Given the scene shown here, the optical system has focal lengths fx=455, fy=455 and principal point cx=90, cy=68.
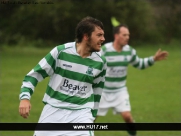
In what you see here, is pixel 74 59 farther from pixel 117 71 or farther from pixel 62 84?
pixel 117 71

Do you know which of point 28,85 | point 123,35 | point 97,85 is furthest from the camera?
point 123,35

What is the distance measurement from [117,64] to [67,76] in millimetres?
3908

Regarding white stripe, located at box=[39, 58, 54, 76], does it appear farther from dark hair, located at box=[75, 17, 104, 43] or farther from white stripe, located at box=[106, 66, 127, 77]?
white stripe, located at box=[106, 66, 127, 77]

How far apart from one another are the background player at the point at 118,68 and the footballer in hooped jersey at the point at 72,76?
12.0ft

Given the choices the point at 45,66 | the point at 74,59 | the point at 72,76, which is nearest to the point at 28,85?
the point at 45,66

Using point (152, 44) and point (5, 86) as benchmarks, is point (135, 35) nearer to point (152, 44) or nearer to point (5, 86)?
point (152, 44)

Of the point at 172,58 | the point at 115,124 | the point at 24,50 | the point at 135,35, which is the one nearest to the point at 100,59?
the point at 115,124

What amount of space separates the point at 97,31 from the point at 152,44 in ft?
131

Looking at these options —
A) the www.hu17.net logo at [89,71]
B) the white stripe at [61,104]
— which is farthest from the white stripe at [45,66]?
the www.hu17.net logo at [89,71]

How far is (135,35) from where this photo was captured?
45.1 metres

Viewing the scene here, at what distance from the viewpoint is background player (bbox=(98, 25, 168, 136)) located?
9500mm

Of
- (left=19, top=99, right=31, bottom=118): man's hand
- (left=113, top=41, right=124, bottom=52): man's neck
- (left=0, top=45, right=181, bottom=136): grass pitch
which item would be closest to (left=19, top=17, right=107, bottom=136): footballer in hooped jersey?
(left=19, top=99, right=31, bottom=118): man's hand

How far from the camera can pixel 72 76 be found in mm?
5723

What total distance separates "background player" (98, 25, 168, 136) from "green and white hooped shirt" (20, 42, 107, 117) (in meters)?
3.66
